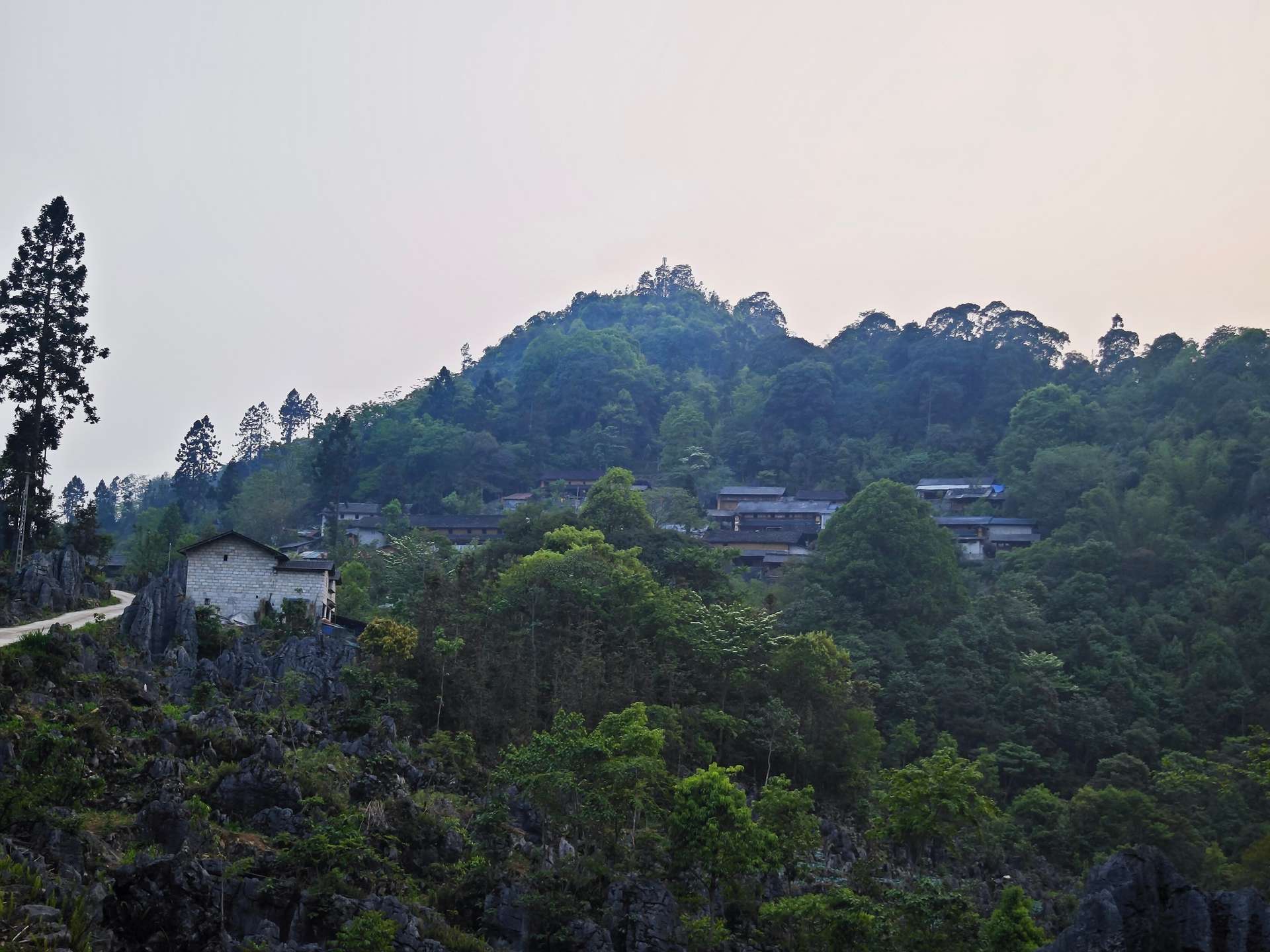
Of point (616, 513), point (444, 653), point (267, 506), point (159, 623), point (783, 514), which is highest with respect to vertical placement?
point (267, 506)

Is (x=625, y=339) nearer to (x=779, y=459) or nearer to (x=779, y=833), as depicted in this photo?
(x=779, y=459)

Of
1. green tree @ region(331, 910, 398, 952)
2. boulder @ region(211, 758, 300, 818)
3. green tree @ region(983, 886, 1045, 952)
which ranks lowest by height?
green tree @ region(983, 886, 1045, 952)

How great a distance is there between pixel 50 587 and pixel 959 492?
159ft

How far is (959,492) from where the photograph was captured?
64.4m

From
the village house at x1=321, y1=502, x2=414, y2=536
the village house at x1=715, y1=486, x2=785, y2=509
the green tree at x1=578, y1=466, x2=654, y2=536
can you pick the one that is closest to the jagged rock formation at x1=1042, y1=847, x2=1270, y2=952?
the green tree at x1=578, y1=466, x2=654, y2=536

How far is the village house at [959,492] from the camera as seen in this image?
62344 mm

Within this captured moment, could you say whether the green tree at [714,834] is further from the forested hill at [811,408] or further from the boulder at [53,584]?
the forested hill at [811,408]

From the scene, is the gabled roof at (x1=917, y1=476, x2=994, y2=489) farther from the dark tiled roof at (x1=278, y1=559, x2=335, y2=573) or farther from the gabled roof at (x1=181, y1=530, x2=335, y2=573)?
the gabled roof at (x1=181, y1=530, x2=335, y2=573)

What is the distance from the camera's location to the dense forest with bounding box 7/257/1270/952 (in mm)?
20172

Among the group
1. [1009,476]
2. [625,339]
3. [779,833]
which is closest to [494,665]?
[779,833]

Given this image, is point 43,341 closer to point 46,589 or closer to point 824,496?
point 46,589

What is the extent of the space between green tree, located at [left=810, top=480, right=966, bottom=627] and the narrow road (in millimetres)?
25053

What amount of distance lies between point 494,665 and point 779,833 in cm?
983

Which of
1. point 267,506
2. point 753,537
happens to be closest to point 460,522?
point 267,506
